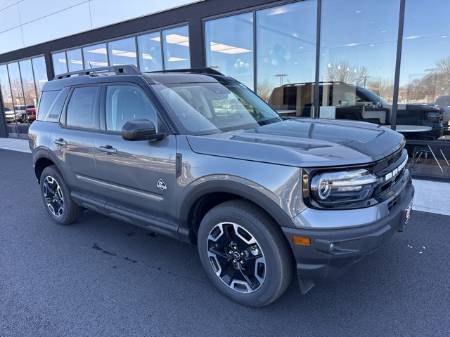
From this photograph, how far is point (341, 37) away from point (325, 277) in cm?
806

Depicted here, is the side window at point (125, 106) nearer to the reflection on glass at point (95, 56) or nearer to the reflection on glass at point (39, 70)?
the reflection on glass at point (95, 56)

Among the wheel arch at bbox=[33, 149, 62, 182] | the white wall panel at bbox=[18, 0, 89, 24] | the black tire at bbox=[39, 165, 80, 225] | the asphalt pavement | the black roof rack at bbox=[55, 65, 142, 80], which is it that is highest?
the white wall panel at bbox=[18, 0, 89, 24]

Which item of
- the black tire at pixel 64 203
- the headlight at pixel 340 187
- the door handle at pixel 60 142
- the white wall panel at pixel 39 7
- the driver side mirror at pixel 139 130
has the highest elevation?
the white wall panel at pixel 39 7

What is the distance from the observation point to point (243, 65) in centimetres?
916

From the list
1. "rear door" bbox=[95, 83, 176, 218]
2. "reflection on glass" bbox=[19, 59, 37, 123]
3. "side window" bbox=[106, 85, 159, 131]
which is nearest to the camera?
"rear door" bbox=[95, 83, 176, 218]

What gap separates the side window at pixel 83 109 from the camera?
3.64 m

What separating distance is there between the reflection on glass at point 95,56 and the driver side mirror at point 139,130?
32.1 ft

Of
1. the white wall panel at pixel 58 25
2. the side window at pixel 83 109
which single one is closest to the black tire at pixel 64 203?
the side window at pixel 83 109

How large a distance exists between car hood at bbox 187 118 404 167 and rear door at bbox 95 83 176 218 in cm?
37

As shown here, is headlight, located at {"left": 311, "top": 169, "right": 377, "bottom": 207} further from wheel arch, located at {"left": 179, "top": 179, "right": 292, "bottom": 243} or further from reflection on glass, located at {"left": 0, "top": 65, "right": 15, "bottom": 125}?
reflection on glass, located at {"left": 0, "top": 65, "right": 15, "bottom": 125}

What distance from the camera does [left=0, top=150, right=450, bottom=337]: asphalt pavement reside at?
2.40 metres

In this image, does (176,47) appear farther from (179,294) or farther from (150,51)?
(179,294)

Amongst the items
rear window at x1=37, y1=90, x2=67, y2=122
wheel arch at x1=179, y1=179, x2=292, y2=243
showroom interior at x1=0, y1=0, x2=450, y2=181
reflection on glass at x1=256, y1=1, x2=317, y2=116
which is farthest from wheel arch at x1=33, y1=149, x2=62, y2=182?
reflection on glass at x1=256, y1=1, x2=317, y2=116

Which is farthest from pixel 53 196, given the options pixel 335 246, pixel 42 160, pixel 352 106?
pixel 352 106
